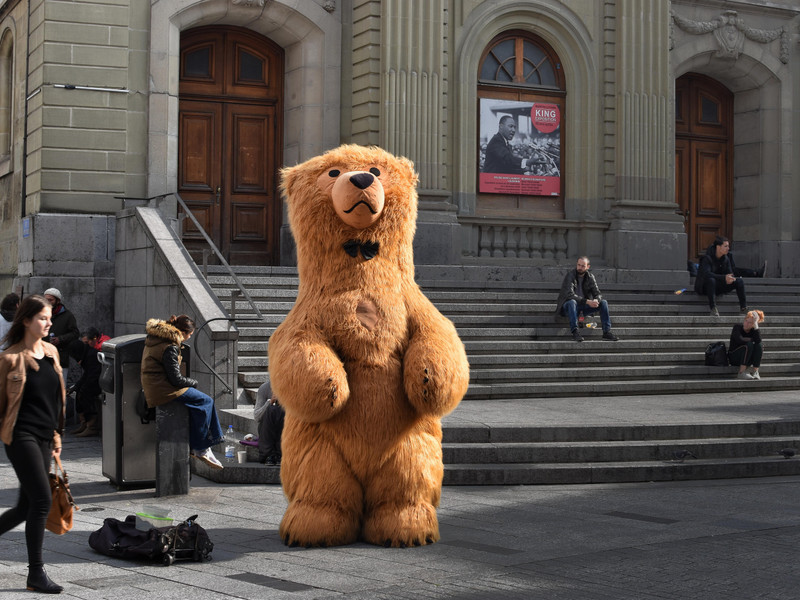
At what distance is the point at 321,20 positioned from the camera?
755 inches

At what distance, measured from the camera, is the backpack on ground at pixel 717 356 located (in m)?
15.1

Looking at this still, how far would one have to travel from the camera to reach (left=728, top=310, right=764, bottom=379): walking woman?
14.9 meters

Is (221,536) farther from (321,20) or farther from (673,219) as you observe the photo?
(673,219)

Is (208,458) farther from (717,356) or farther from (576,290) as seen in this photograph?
(717,356)

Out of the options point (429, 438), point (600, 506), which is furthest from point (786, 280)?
point (429, 438)

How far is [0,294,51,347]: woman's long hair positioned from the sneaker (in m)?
3.33

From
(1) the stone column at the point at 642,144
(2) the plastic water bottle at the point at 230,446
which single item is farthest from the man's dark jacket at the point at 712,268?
(2) the plastic water bottle at the point at 230,446

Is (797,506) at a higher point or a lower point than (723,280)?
lower

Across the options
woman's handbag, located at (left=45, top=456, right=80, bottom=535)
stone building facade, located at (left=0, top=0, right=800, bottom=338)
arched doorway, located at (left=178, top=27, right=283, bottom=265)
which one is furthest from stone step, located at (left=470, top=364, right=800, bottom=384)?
woman's handbag, located at (left=45, top=456, right=80, bottom=535)

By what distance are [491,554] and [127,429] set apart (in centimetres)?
388

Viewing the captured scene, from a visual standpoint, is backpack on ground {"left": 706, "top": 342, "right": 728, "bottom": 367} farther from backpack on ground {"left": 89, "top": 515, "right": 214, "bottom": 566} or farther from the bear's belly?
backpack on ground {"left": 89, "top": 515, "right": 214, "bottom": 566}

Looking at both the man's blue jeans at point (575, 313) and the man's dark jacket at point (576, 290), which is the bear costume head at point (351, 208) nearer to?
the man's blue jeans at point (575, 313)

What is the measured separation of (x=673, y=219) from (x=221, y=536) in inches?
598

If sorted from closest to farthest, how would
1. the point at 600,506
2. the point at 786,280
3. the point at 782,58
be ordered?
the point at 600,506, the point at 786,280, the point at 782,58
